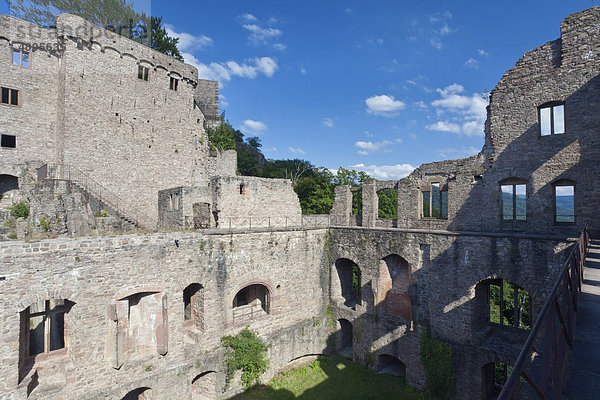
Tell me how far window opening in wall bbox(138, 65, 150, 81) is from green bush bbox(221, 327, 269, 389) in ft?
53.1

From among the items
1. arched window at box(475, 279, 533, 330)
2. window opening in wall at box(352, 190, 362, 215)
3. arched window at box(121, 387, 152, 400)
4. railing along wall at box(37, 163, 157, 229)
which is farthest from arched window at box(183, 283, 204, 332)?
arched window at box(475, 279, 533, 330)

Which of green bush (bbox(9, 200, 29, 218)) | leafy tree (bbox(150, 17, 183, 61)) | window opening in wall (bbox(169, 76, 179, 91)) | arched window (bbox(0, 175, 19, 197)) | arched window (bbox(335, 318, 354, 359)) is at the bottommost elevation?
arched window (bbox(335, 318, 354, 359))

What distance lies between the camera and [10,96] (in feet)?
55.3

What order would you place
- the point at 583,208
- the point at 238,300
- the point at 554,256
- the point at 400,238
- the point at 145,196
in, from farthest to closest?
the point at 145,196 < the point at 238,300 < the point at 400,238 < the point at 583,208 < the point at 554,256

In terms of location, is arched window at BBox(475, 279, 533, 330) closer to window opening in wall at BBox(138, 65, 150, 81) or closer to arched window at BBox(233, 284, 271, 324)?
arched window at BBox(233, 284, 271, 324)

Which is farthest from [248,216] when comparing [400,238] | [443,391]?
[443,391]

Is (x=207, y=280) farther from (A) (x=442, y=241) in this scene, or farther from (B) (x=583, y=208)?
(B) (x=583, y=208)

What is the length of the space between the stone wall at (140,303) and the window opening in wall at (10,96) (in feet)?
Result: 39.5

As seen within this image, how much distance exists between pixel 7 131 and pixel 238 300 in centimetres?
1458

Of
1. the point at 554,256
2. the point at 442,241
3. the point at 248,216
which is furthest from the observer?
the point at 248,216

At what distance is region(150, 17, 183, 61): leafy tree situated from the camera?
30633mm

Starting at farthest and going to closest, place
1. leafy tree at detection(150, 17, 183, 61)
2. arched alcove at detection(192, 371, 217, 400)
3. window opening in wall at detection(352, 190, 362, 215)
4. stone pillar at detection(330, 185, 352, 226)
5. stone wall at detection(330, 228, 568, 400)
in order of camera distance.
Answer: leafy tree at detection(150, 17, 183, 61) → window opening in wall at detection(352, 190, 362, 215) → stone pillar at detection(330, 185, 352, 226) → arched alcove at detection(192, 371, 217, 400) → stone wall at detection(330, 228, 568, 400)

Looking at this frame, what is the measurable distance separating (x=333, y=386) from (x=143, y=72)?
20.3 meters

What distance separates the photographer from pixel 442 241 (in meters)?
13.5
